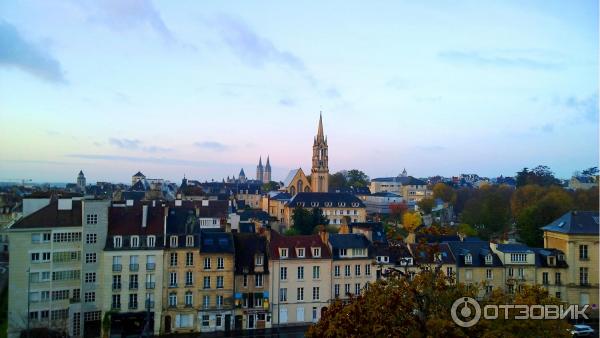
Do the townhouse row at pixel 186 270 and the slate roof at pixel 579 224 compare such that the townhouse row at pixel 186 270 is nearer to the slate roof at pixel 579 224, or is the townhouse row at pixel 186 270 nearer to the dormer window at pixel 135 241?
the dormer window at pixel 135 241

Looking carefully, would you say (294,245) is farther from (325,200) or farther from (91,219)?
(325,200)

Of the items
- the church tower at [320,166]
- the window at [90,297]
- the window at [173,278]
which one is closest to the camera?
the window at [90,297]

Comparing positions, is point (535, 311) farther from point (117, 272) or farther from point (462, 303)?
point (117, 272)

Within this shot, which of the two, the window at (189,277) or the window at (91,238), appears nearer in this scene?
the window at (91,238)

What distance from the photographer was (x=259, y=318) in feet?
124

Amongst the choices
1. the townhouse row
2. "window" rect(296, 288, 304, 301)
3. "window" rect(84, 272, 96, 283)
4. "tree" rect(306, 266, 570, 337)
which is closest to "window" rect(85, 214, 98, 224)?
the townhouse row

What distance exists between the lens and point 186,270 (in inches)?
1457

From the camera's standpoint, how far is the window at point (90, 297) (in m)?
35.6

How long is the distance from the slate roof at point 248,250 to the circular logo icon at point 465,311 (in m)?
22.2

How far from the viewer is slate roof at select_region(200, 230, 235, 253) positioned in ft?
124

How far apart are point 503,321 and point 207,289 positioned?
24.0 metres

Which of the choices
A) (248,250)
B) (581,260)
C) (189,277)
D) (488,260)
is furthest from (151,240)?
(581,260)

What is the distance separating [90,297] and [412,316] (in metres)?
27.1

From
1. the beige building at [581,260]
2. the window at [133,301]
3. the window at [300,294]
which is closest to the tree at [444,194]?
the beige building at [581,260]
